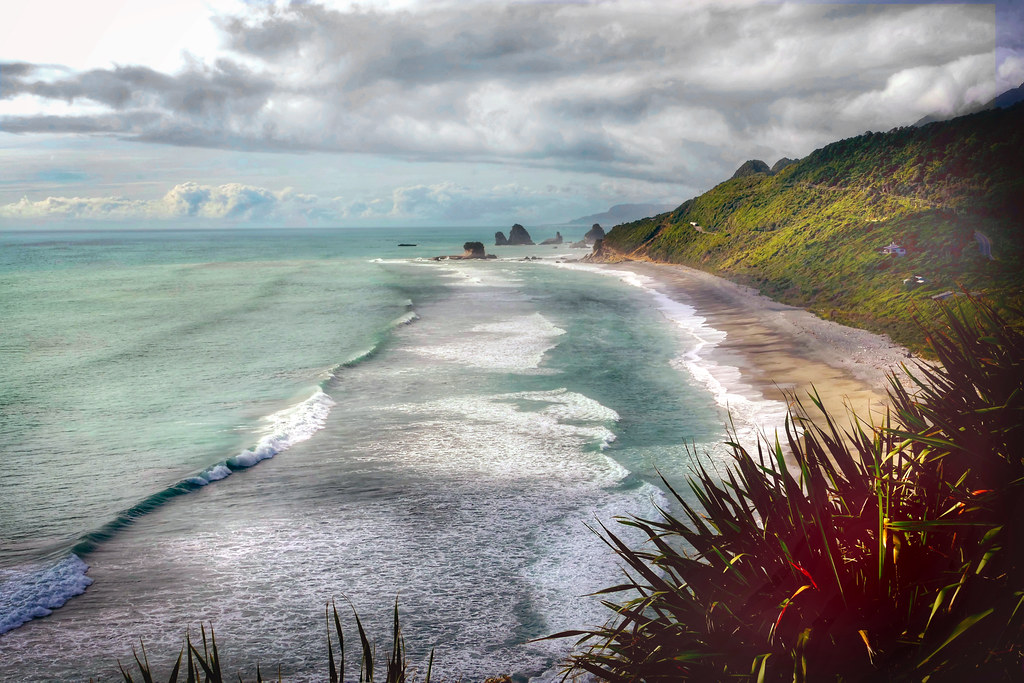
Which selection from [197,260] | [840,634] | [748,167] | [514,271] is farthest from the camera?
[748,167]

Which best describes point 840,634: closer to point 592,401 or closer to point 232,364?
point 592,401

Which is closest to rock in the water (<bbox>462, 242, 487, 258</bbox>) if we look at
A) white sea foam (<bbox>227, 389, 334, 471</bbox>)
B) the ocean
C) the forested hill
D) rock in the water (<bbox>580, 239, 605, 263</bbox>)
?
rock in the water (<bbox>580, 239, 605, 263</bbox>)

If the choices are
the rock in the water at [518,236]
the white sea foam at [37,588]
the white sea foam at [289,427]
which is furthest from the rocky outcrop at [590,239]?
the white sea foam at [37,588]

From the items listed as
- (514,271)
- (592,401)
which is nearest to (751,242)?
(514,271)

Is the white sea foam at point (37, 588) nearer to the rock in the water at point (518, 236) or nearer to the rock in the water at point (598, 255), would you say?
the rock in the water at point (598, 255)

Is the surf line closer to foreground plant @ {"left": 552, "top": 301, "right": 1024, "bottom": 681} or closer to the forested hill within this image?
foreground plant @ {"left": 552, "top": 301, "right": 1024, "bottom": 681}

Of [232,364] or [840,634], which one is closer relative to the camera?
[840,634]

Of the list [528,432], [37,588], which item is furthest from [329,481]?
[37,588]

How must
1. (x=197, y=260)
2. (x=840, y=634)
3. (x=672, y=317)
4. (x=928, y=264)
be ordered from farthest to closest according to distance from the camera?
(x=197, y=260) → (x=672, y=317) → (x=928, y=264) → (x=840, y=634)
